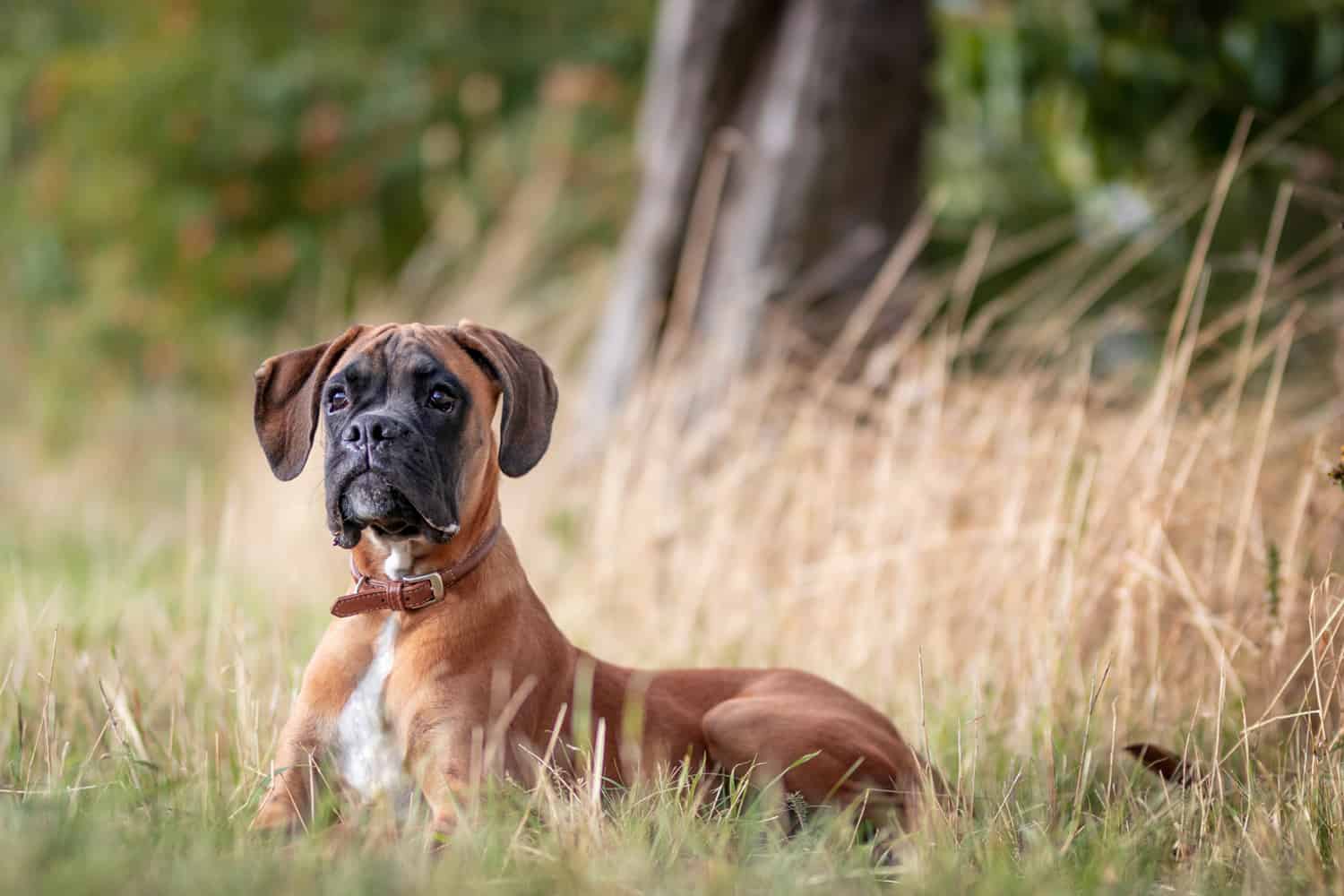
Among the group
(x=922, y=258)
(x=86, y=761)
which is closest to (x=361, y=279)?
(x=922, y=258)

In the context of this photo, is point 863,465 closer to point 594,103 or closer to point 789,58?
point 789,58

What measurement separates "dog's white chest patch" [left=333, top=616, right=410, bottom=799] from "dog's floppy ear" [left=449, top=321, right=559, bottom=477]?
0.57 meters

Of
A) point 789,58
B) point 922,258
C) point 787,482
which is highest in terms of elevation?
point 789,58

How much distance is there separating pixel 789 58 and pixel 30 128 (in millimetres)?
9233

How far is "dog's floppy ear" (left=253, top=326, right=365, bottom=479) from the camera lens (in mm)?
3604

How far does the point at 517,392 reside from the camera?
363cm

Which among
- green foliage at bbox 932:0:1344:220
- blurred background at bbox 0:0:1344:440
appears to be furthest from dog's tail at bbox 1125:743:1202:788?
green foliage at bbox 932:0:1344:220

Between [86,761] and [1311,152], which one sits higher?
[1311,152]

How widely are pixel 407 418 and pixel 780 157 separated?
473 centimetres

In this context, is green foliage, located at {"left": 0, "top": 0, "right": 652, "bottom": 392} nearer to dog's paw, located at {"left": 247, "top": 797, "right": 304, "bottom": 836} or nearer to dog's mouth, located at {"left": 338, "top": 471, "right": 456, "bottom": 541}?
dog's mouth, located at {"left": 338, "top": 471, "right": 456, "bottom": 541}

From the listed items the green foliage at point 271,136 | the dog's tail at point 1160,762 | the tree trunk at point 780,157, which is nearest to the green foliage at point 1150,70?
the tree trunk at point 780,157

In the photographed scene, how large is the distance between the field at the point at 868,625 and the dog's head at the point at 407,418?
0.59 m

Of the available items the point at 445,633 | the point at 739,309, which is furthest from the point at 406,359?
the point at 739,309

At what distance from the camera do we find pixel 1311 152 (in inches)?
319
